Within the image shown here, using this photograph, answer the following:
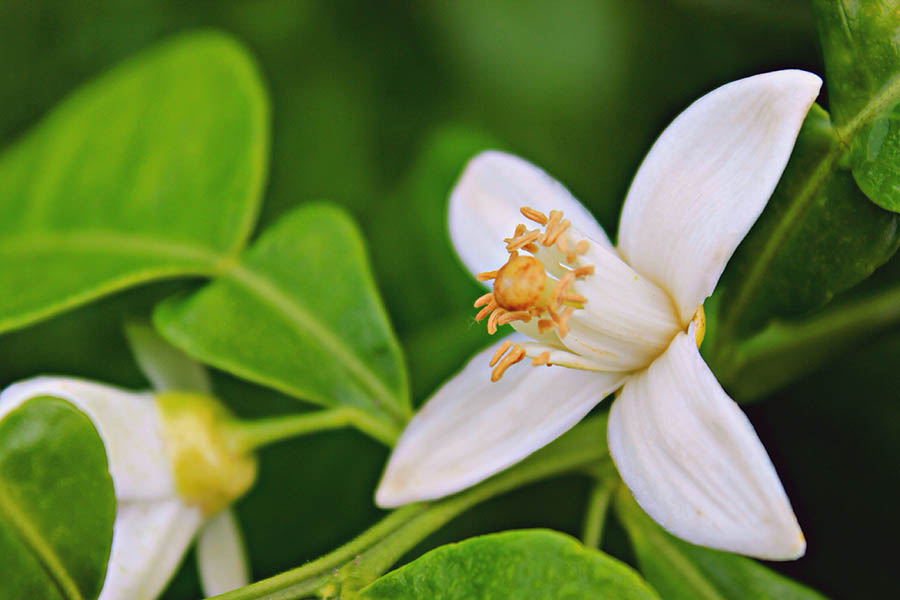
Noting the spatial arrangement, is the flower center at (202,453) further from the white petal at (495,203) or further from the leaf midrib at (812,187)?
the leaf midrib at (812,187)

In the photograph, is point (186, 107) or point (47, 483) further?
point (186, 107)

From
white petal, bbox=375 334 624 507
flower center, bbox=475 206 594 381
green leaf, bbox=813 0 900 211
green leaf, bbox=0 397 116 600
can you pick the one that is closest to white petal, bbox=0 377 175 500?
green leaf, bbox=0 397 116 600

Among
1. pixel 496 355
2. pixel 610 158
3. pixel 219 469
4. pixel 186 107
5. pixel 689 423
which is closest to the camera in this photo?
pixel 689 423

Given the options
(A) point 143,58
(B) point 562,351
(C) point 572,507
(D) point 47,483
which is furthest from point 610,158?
(D) point 47,483

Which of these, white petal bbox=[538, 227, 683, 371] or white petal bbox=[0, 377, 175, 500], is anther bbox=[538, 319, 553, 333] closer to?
white petal bbox=[538, 227, 683, 371]

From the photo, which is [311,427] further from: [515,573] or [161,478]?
[515,573]

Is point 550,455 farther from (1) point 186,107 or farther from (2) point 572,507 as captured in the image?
(1) point 186,107
